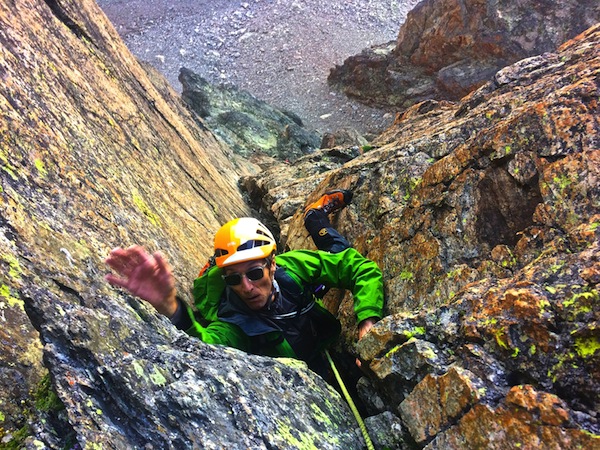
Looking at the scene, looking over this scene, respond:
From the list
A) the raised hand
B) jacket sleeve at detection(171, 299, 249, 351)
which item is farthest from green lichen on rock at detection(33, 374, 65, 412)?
jacket sleeve at detection(171, 299, 249, 351)

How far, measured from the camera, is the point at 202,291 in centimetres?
611

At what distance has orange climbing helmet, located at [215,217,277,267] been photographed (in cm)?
519

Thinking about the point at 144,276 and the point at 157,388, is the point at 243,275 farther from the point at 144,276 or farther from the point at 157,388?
the point at 157,388

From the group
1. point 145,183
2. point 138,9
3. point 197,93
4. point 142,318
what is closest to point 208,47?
point 138,9

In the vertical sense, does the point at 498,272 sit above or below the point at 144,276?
below

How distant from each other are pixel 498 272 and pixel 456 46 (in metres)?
36.9

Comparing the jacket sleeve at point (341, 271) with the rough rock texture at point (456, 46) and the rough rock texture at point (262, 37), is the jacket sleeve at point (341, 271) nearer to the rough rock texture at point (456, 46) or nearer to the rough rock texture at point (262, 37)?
the rough rock texture at point (456, 46)

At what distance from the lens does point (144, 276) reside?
4.12 m

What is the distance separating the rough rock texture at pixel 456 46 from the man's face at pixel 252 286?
33.9 meters

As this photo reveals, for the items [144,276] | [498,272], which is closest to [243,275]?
[144,276]

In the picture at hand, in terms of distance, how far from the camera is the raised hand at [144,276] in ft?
12.7

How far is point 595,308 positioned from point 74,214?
519 centimetres

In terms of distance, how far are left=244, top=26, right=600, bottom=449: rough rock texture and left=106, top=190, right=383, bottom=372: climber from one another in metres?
0.48

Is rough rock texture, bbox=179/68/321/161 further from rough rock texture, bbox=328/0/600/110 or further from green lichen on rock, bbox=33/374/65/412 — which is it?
green lichen on rock, bbox=33/374/65/412
